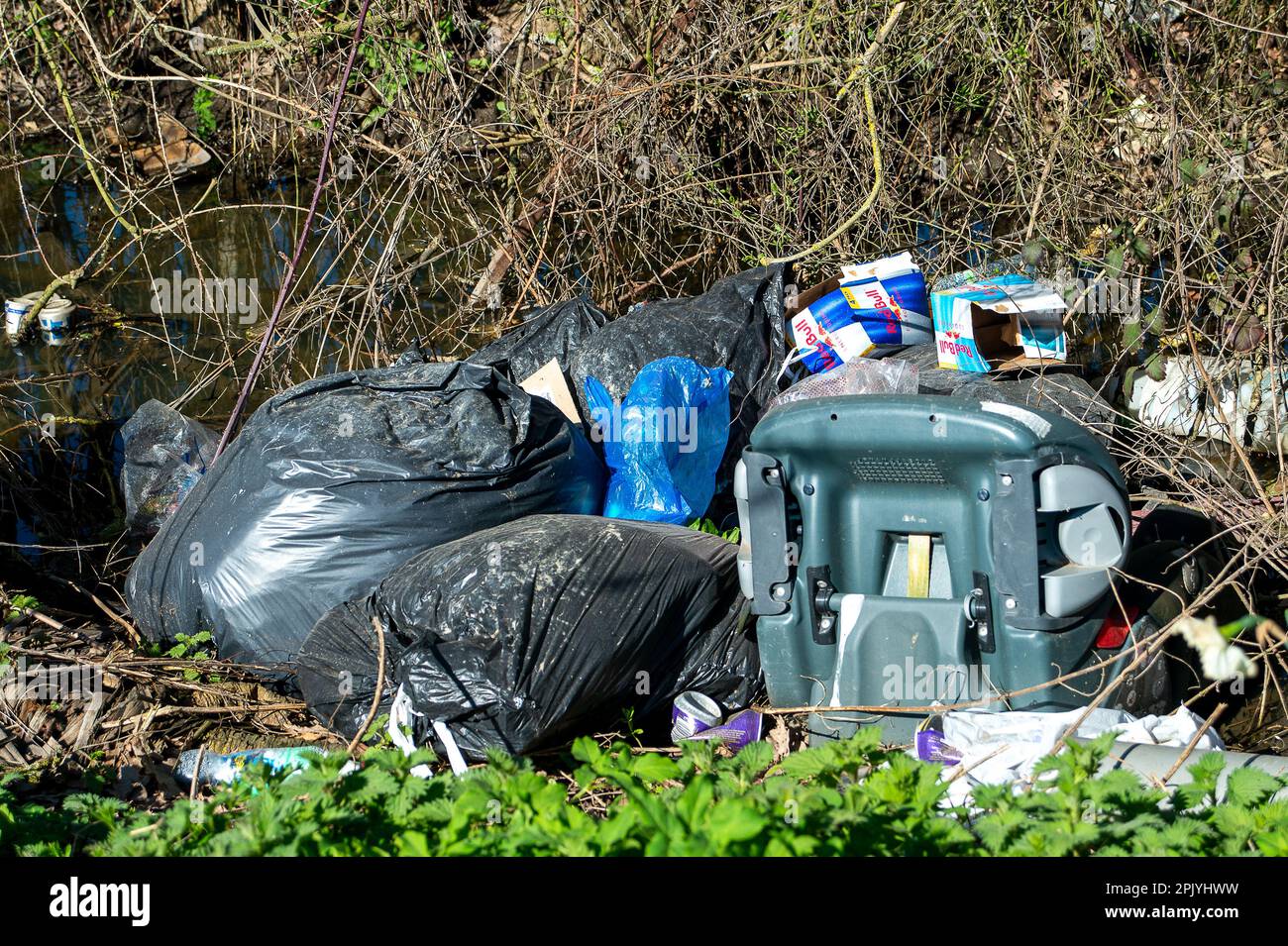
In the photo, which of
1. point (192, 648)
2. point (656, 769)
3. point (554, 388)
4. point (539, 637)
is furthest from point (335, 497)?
point (656, 769)

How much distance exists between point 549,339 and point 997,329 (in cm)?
133

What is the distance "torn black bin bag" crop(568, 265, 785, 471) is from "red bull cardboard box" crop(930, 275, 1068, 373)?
520mm

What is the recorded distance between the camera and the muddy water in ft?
11.2

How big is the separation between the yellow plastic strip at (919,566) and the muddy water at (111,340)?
2.25m

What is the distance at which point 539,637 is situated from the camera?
7.38ft

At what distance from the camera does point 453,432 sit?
2.63 meters

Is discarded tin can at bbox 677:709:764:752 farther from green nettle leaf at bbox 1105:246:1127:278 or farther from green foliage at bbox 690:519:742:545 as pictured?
green nettle leaf at bbox 1105:246:1127:278

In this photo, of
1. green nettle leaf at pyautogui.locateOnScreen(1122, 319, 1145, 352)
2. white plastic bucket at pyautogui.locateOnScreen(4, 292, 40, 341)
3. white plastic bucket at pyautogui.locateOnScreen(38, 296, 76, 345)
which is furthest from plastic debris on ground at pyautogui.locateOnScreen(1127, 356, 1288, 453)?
white plastic bucket at pyautogui.locateOnScreen(4, 292, 40, 341)

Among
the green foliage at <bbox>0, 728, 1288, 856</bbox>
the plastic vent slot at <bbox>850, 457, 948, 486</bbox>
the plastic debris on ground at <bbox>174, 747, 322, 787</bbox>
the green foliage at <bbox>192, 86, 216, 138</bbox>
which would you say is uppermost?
the green foliage at <bbox>192, 86, 216, 138</bbox>

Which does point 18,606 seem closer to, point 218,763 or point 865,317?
point 218,763

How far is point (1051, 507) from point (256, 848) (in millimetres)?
1388

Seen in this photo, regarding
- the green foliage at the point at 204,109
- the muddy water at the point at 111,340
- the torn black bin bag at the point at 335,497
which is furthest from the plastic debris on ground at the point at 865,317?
the green foliage at the point at 204,109

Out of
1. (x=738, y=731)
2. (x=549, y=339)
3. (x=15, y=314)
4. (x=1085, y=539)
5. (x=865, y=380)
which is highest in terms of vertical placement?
(x=15, y=314)

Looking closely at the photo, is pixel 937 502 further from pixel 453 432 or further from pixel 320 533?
pixel 320 533
